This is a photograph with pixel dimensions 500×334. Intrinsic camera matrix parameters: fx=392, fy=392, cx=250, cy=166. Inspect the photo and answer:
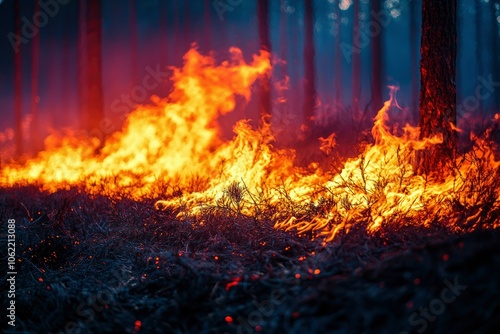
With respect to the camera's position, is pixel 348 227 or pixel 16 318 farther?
pixel 348 227

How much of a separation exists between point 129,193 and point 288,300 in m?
4.10

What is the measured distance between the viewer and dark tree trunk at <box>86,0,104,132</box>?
9.76 metres

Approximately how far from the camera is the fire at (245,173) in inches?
139

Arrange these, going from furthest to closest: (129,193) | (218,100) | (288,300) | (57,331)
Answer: (218,100)
(129,193)
(57,331)
(288,300)

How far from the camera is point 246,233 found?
3625 mm

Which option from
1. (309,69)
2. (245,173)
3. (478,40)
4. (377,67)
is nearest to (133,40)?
(309,69)

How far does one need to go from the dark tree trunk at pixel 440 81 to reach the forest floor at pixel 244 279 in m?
1.33

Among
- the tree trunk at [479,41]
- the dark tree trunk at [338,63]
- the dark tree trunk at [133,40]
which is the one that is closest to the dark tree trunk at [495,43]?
the tree trunk at [479,41]

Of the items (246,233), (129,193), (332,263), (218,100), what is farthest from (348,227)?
(218,100)

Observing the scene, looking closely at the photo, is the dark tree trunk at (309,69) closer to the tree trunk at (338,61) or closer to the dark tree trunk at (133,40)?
the dark tree trunk at (133,40)

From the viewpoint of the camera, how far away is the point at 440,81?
430cm

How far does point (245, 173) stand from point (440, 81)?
8.22 feet

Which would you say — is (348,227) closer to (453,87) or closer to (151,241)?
(151,241)

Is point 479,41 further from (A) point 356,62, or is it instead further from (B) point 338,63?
(A) point 356,62
